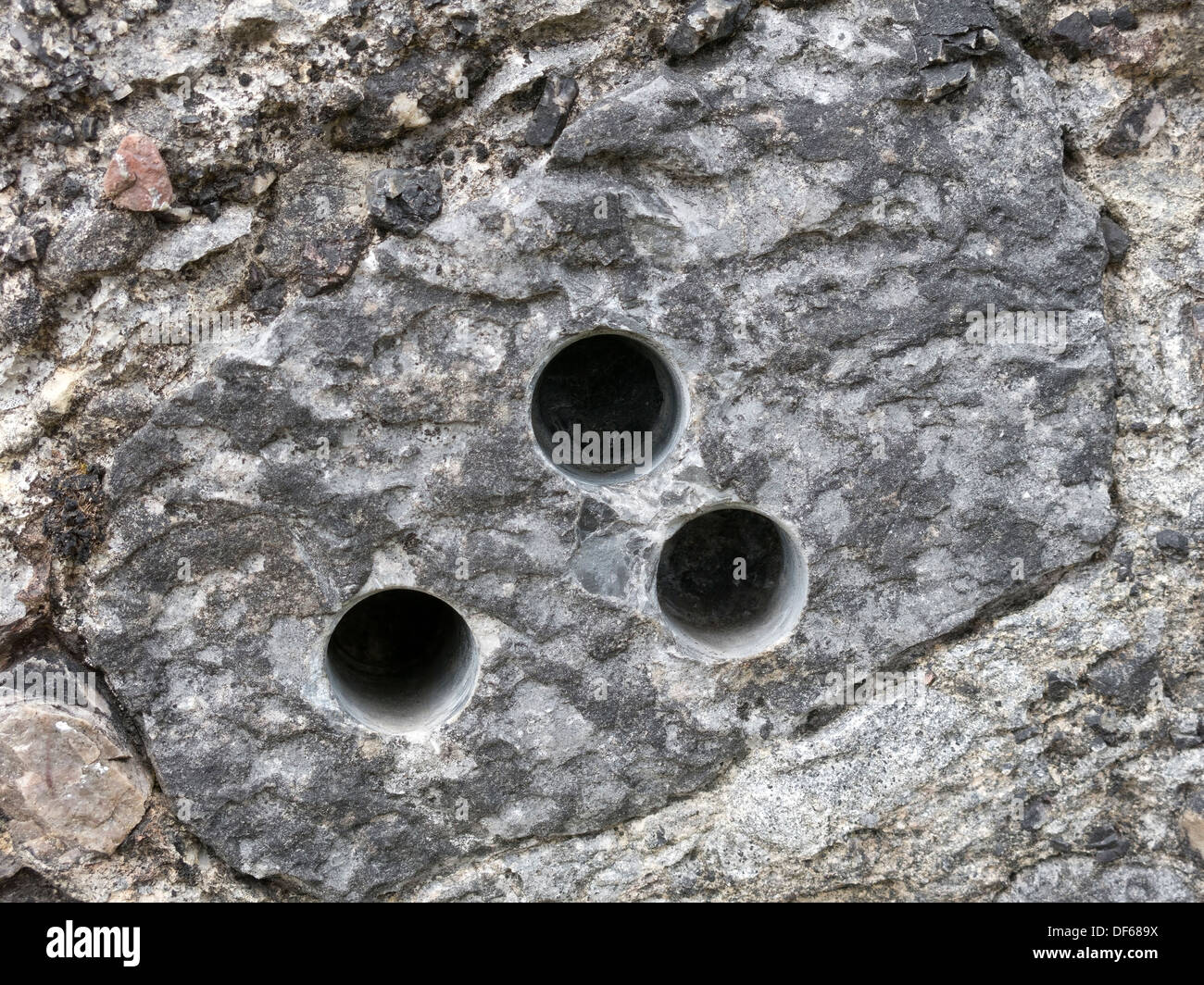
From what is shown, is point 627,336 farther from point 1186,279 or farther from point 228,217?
point 1186,279

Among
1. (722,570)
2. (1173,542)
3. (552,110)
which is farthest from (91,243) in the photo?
(1173,542)

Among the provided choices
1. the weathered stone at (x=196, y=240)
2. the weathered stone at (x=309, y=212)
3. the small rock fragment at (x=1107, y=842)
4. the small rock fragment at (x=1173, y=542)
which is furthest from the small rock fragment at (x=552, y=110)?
the small rock fragment at (x=1107, y=842)

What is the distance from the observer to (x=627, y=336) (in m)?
1.93

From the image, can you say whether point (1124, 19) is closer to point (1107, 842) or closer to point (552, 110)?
point (552, 110)

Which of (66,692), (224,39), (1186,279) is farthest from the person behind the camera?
(1186,279)

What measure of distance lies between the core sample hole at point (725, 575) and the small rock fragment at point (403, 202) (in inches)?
30.7

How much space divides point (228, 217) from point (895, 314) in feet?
3.92

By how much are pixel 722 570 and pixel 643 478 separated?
14.6 inches

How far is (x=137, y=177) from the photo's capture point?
68.5 inches

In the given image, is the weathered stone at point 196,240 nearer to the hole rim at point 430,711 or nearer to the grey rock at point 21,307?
the grey rock at point 21,307

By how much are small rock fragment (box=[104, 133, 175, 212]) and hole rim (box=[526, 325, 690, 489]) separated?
696 mm

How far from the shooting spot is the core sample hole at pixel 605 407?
1996mm

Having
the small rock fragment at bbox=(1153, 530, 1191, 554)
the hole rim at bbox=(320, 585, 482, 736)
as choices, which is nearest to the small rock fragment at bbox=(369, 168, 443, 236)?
the hole rim at bbox=(320, 585, 482, 736)

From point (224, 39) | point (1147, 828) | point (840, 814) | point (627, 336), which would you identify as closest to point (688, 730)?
point (840, 814)
